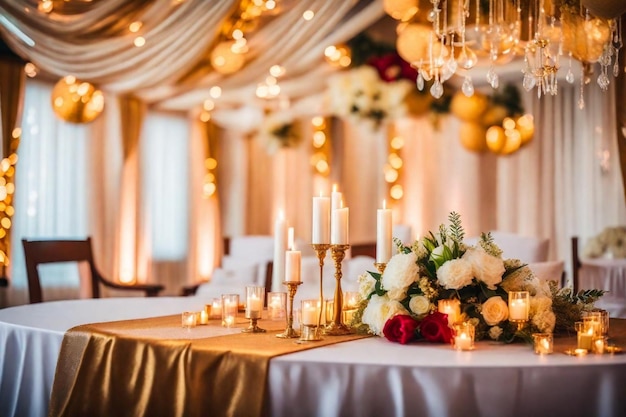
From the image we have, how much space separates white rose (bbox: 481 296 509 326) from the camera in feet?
7.80

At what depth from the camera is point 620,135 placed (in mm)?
4945

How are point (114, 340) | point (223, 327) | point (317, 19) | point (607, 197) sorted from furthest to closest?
point (607, 197), point (317, 19), point (223, 327), point (114, 340)

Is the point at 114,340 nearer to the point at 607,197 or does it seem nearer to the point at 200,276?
the point at 200,276

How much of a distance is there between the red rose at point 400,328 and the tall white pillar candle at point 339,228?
0.30m

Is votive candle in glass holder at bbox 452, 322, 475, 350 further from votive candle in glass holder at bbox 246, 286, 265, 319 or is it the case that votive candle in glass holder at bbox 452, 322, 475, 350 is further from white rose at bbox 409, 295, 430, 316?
votive candle in glass holder at bbox 246, 286, 265, 319

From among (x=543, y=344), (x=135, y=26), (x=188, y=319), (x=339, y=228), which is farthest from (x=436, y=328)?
(x=135, y=26)

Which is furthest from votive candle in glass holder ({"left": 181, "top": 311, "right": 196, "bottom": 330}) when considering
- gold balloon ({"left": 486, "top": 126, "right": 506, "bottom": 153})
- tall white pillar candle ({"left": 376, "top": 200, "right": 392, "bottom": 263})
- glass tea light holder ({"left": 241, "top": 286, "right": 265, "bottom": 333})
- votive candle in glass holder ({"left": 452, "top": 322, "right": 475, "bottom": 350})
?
gold balloon ({"left": 486, "top": 126, "right": 506, "bottom": 153})

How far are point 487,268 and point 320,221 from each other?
0.53 meters

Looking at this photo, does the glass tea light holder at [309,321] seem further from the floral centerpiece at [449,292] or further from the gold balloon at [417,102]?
the gold balloon at [417,102]

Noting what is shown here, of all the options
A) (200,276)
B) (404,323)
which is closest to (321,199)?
(404,323)

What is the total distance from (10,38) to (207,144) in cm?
373

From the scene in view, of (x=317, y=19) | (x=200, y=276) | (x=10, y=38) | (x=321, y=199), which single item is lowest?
(x=200, y=276)

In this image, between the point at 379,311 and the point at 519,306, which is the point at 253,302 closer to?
the point at 379,311

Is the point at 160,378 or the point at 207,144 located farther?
the point at 207,144
